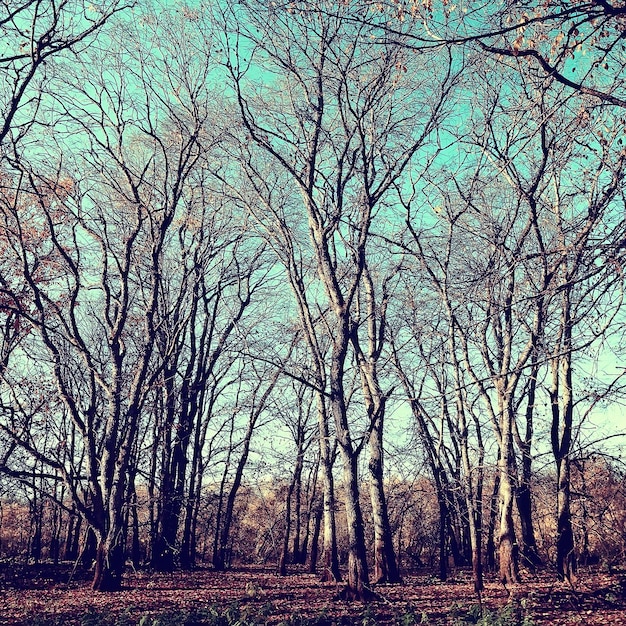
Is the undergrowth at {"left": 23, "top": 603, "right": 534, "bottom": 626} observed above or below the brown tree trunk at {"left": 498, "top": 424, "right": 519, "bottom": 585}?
below

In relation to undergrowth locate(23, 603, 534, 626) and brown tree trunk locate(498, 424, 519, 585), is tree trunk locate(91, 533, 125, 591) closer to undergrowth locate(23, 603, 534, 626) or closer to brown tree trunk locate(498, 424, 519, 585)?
undergrowth locate(23, 603, 534, 626)

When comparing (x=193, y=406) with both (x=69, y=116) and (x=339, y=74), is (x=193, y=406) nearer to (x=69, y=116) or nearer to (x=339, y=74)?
(x=69, y=116)

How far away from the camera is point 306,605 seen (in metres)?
9.56

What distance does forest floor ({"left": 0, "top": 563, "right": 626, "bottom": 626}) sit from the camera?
7.58 meters

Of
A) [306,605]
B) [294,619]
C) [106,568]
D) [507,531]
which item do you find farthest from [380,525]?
[106,568]

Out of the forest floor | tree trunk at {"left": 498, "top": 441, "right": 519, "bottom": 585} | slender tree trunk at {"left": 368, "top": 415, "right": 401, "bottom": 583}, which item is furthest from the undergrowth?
slender tree trunk at {"left": 368, "top": 415, "right": 401, "bottom": 583}

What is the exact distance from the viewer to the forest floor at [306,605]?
24.9ft

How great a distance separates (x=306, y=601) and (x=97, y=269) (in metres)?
9.33

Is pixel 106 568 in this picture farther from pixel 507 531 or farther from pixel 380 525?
pixel 507 531

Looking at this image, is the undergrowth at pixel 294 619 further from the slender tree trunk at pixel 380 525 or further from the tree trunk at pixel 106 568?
the slender tree trunk at pixel 380 525

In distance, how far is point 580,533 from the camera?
1088 centimetres

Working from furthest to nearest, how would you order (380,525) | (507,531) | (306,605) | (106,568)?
1. (380,525)
2. (507,531)
3. (106,568)
4. (306,605)

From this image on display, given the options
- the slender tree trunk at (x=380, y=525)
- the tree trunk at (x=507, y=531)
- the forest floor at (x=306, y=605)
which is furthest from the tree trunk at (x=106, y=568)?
the tree trunk at (x=507, y=531)

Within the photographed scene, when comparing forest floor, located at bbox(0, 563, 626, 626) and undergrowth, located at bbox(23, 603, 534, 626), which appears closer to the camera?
undergrowth, located at bbox(23, 603, 534, 626)
